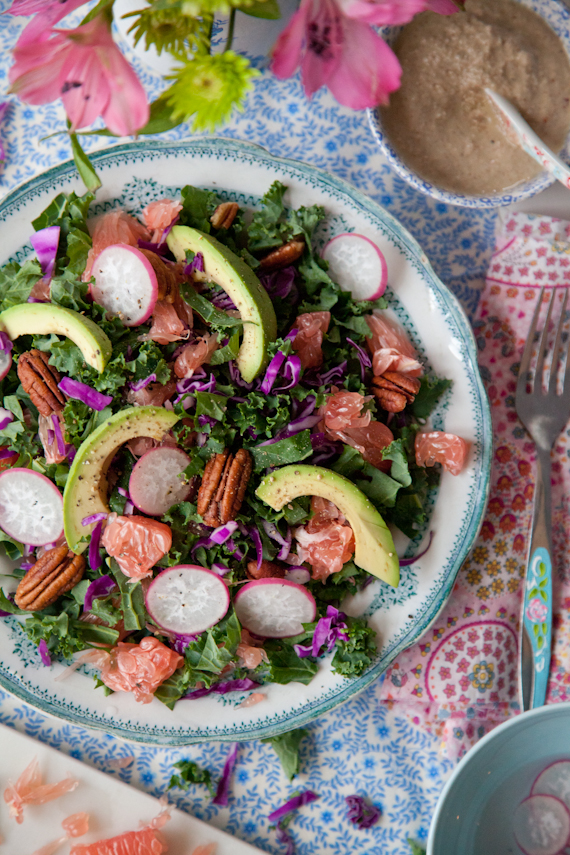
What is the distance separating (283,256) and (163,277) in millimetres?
292

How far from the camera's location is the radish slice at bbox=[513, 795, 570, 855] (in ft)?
5.15

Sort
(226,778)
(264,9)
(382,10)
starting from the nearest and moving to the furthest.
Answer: (382,10)
(264,9)
(226,778)

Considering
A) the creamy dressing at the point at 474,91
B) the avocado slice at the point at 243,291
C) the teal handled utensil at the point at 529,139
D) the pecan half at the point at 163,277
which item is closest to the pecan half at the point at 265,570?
the avocado slice at the point at 243,291

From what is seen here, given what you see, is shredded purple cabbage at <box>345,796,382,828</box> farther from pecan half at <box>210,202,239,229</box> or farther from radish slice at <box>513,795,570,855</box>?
pecan half at <box>210,202,239,229</box>

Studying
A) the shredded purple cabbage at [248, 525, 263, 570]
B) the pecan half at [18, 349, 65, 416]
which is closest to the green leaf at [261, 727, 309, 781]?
the shredded purple cabbage at [248, 525, 263, 570]

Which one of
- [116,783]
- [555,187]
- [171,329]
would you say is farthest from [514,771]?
[555,187]

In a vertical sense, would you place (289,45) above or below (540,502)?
above

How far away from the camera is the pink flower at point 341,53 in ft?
2.51

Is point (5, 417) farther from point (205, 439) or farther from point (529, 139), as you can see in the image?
point (529, 139)

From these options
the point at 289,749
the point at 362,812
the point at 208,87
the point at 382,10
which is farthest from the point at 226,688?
the point at 382,10

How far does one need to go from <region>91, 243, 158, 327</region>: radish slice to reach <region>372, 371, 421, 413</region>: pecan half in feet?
1.89

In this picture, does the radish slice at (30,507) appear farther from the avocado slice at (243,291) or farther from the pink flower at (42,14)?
the pink flower at (42,14)

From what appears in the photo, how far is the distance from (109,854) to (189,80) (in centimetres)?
189

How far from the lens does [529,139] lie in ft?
5.16
